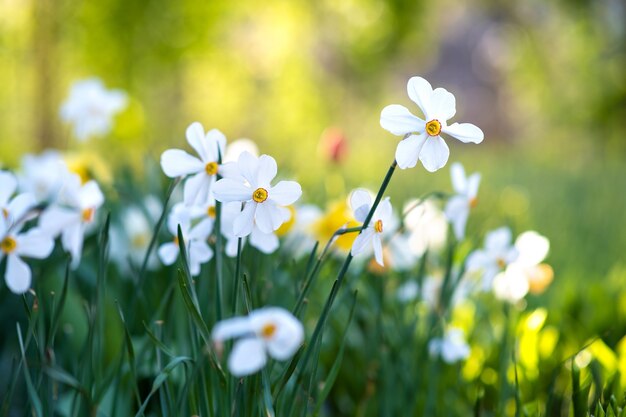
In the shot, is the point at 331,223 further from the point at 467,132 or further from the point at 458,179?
the point at 467,132

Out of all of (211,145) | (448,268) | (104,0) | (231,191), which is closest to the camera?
(231,191)

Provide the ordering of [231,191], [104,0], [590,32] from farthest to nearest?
[590,32] < [104,0] < [231,191]

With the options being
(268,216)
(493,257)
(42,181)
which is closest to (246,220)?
(268,216)

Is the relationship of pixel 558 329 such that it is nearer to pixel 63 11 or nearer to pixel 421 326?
pixel 421 326

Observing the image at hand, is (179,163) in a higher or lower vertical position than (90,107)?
lower

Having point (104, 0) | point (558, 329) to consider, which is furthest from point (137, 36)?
point (558, 329)

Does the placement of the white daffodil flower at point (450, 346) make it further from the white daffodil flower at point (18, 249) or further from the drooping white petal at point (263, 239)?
the white daffodil flower at point (18, 249)
